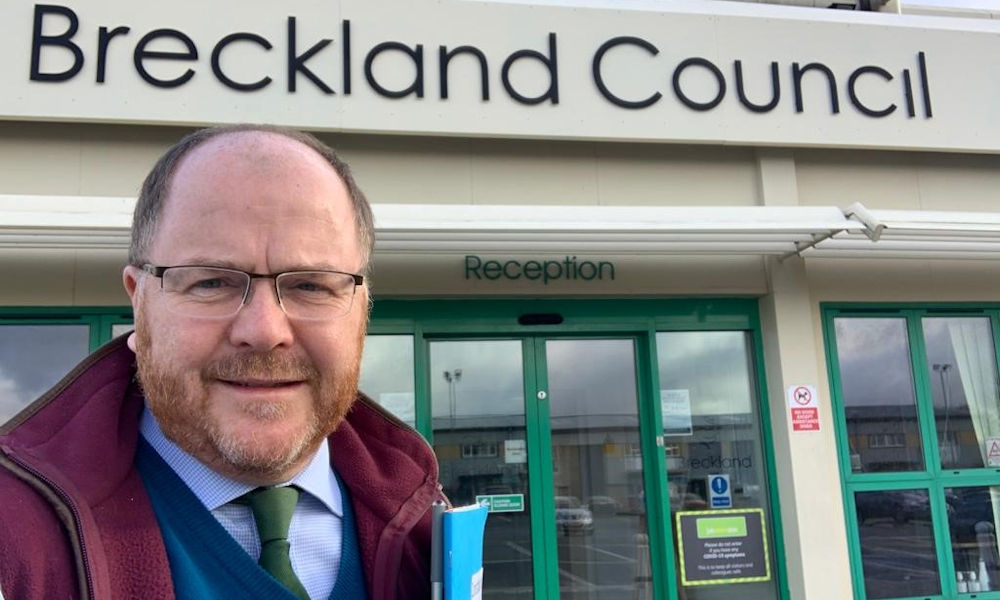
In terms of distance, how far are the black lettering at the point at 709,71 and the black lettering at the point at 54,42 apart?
12.4 feet

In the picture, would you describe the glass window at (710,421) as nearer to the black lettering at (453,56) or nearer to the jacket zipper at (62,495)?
the black lettering at (453,56)

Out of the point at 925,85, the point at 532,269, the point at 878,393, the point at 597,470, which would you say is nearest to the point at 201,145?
the point at 532,269

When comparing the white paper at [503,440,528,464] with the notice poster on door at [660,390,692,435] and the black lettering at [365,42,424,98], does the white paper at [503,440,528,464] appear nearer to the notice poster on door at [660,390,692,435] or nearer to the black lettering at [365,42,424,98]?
the notice poster on door at [660,390,692,435]

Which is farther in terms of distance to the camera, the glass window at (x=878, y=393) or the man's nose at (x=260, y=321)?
the glass window at (x=878, y=393)

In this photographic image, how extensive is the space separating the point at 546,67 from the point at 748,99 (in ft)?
4.66

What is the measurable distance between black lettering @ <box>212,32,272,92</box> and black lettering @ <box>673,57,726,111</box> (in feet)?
8.85

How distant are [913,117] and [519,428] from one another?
3.58 m

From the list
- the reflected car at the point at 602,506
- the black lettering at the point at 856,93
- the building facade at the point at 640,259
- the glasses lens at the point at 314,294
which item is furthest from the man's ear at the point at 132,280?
the black lettering at the point at 856,93

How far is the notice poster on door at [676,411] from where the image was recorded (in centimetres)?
529

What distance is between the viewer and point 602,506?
5219 millimetres

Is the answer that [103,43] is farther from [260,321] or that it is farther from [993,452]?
[993,452]

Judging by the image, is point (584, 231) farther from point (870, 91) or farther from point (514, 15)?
point (870, 91)

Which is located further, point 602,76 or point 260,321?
point 602,76

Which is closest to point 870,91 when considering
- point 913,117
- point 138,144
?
Answer: point 913,117
